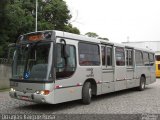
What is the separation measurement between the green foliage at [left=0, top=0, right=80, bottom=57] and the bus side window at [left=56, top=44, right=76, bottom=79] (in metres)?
14.2

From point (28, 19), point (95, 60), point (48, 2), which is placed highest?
point (48, 2)

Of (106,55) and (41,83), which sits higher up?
(106,55)

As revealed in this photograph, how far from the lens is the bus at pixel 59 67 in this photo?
10.4 m

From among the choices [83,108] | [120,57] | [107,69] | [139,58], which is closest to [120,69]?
[120,57]

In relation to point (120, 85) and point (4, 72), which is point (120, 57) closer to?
point (120, 85)

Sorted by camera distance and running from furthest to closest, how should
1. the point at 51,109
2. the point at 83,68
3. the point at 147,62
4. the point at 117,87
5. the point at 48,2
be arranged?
1. the point at 48,2
2. the point at 147,62
3. the point at 117,87
4. the point at 83,68
5. the point at 51,109

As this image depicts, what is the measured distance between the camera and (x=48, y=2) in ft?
144

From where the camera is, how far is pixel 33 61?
11.0m

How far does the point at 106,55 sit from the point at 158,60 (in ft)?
68.4

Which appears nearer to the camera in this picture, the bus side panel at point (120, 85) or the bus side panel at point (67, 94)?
the bus side panel at point (67, 94)

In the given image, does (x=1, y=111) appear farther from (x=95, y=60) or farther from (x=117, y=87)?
(x=117, y=87)

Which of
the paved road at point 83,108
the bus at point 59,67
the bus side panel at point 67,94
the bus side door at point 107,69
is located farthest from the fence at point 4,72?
the bus side panel at point 67,94

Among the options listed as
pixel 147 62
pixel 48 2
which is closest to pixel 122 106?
pixel 147 62

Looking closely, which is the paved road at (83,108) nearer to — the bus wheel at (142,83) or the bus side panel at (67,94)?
the bus side panel at (67,94)
